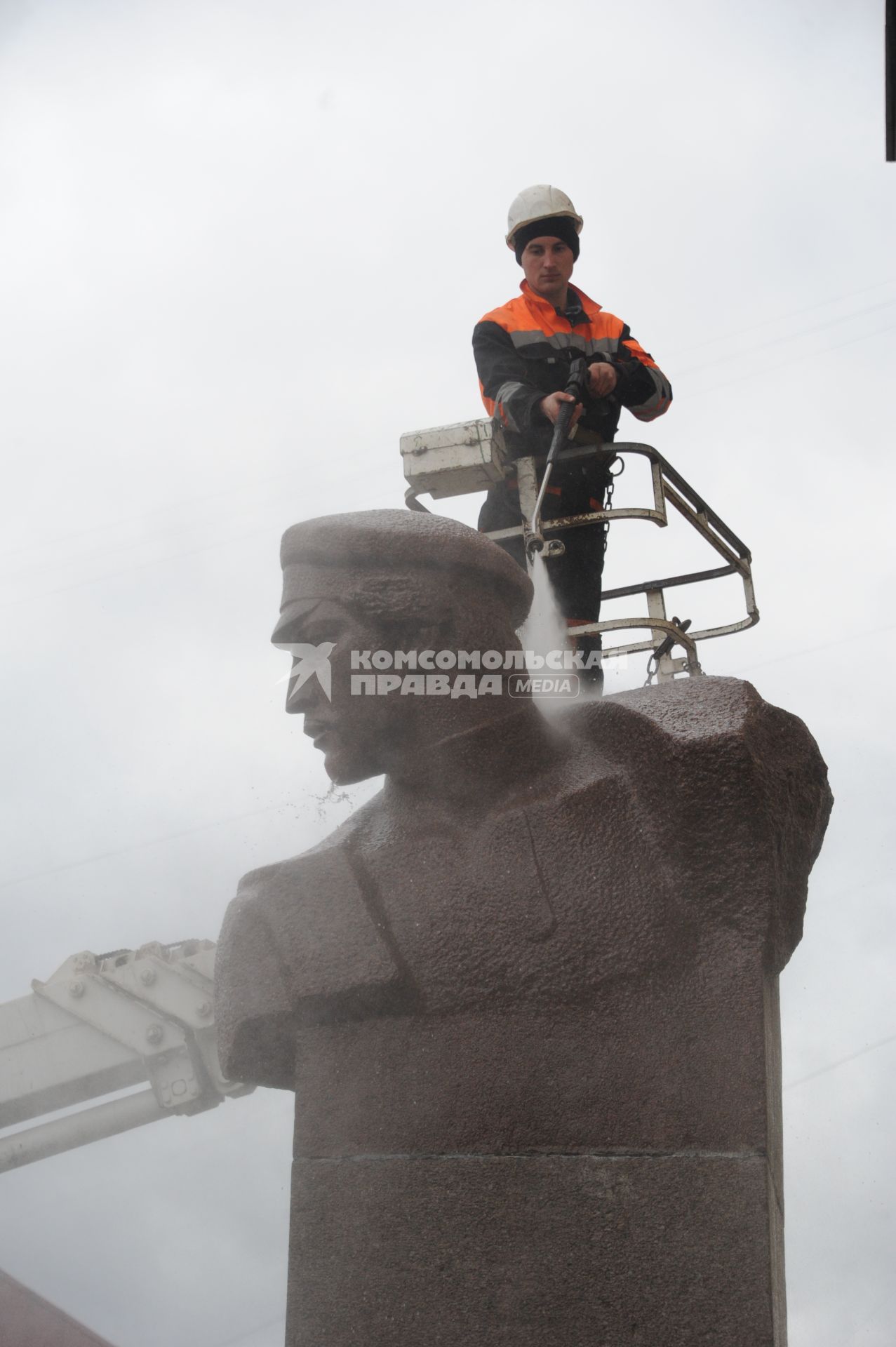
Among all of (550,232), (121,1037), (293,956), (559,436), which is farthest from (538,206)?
(121,1037)

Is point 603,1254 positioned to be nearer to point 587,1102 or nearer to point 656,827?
point 587,1102

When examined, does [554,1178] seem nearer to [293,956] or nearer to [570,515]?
[293,956]

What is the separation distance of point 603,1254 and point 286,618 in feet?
4.63

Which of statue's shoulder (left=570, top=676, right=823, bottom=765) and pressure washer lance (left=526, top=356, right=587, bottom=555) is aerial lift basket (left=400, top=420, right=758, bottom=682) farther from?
statue's shoulder (left=570, top=676, right=823, bottom=765)

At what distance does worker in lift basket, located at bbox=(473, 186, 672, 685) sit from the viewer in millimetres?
3928

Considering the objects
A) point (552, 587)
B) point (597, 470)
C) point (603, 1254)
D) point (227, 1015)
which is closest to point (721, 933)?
point (603, 1254)

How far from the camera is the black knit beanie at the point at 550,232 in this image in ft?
13.5

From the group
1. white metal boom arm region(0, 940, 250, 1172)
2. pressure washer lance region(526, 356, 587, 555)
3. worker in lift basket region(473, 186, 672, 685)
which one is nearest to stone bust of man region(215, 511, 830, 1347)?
pressure washer lance region(526, 356, 587, 555)

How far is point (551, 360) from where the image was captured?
406 cm

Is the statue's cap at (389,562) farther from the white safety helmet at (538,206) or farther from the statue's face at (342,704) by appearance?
the white safety helmet at (538,206)

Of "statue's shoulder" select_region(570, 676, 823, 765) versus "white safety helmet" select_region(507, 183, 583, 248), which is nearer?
"statue's shoulder" select_region(570, 676, 823, 765)

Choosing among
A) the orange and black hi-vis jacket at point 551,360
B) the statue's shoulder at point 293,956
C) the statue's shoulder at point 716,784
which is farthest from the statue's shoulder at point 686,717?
the orange and black hi-vis jacket at point 551,360

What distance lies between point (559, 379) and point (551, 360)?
0.06 meters

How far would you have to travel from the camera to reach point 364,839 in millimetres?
2898
